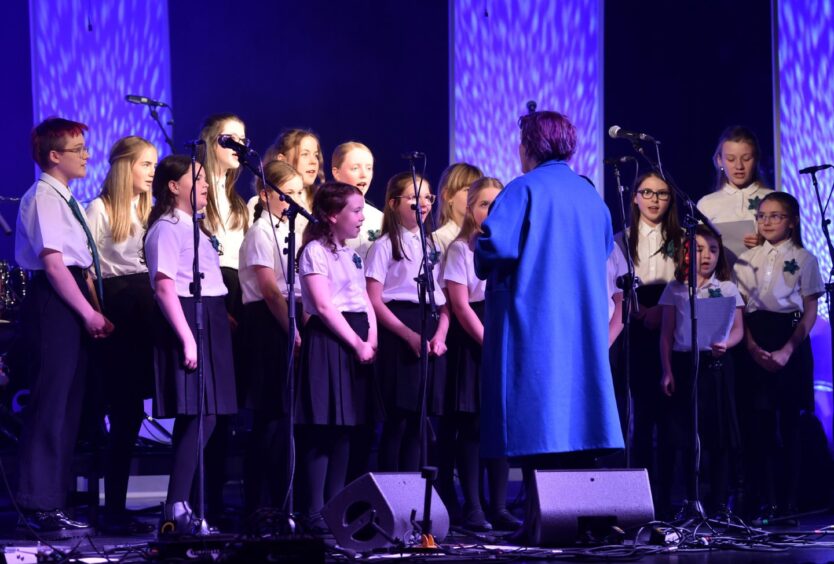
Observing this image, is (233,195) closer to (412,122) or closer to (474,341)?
(474,341)

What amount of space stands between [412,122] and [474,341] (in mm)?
2461

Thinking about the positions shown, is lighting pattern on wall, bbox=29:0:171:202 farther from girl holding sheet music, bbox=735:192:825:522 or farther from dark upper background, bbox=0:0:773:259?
girl holding sheet music, bbox=735:192:825:522

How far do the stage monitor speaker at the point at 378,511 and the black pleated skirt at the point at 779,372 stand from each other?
2.24 meters

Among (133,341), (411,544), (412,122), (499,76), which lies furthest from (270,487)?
(499,76)

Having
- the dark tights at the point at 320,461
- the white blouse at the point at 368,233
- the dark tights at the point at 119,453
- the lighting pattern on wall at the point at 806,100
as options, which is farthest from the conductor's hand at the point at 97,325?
the lighting pattern on wall at the point at 806,100

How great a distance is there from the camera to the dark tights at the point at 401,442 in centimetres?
509

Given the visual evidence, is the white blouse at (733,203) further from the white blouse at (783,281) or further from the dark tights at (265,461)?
the dark tights at (265,461)

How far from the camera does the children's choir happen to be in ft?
14.9

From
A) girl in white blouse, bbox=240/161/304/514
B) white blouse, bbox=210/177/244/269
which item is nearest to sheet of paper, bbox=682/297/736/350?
girl in white blouse, bbox=240/161/304/514

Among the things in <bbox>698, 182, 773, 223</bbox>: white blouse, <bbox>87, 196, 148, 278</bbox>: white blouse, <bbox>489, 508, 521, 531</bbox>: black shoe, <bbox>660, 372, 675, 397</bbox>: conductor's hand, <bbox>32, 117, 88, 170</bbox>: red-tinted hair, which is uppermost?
<bbox>32, 117, 88, 170</bbox>: red-tinted hair

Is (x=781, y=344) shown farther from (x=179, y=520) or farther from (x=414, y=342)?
(x=179, y=520)

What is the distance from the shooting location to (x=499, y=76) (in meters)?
Answer: 7.46

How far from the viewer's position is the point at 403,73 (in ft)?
23.9

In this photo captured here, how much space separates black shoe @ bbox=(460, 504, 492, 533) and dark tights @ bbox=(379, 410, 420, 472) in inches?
13.0
